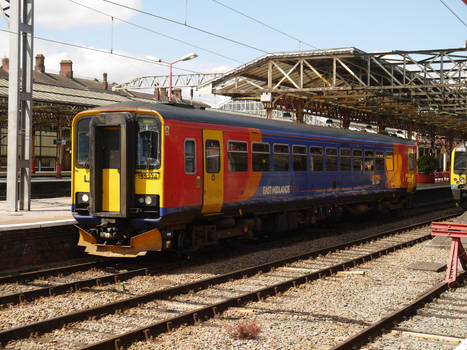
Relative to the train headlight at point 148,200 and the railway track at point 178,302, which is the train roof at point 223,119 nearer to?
the train headlight at point 148,200

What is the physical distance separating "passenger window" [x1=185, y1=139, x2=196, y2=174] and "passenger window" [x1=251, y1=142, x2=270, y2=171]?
Result: 2.24 metres

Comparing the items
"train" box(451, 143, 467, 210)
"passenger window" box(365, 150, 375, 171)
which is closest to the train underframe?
"passenger window" box(365, 150, 375, 171)

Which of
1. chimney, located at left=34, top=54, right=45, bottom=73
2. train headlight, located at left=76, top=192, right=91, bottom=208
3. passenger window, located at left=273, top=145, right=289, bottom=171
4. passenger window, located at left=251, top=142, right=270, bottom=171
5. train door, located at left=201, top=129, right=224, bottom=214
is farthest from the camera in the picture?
chimney, located at left=34, top=54, right=45, bottom=73

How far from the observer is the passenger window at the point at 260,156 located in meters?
13.1

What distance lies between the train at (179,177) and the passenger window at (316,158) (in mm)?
265

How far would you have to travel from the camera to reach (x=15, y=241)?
1101 centimetres

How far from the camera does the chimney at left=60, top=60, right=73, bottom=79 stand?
66750 mm

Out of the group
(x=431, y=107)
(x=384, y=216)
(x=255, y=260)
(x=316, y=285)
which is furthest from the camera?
(x=431, y=107)

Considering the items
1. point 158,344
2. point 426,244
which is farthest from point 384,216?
point 158,344

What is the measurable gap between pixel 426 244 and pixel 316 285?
6.32m

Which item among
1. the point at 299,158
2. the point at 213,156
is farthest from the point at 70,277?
the point at 299,158

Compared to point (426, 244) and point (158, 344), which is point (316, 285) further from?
point (426, 244)

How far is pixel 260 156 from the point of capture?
13.3 metres

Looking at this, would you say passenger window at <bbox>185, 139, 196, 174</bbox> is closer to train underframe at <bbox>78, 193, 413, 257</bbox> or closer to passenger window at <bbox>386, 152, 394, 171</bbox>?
train underframe at <bbox>78, 193, 413, 257</bbox>
